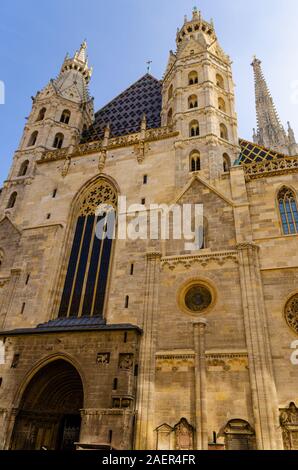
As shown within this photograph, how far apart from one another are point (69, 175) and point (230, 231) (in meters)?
10.5

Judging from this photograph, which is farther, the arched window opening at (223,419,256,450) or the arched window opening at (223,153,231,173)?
the arched window opening at (223,153,231,173)

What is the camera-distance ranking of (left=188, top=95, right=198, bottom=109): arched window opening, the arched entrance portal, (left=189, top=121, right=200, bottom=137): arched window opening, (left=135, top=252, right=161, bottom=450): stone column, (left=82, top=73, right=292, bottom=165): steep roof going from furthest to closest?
(left=82, top=73, right=292, bottom=165): steep roof
(left=188, top=95, right=198, bottom=109): arched window opening
(left=189, top=121, right=200, bottom=137): arched window opening
the arched entrance portal
(left=135, top=252, right=161, bottom=450): stone column

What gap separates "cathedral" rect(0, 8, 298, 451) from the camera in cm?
1181

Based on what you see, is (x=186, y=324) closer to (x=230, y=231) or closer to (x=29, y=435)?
(x=230, y=231)

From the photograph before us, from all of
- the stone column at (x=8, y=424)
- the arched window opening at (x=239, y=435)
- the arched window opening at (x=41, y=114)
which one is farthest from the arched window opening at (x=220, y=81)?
the stone column at (x=8, y=424)

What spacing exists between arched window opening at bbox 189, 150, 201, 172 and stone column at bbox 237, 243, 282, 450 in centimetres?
560

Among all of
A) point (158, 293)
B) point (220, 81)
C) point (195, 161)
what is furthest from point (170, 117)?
point (158, 293)

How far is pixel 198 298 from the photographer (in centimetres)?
1414

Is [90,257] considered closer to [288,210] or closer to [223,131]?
[288,210]

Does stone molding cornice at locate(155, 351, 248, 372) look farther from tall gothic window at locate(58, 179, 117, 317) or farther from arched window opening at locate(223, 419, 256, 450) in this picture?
tall gothic window at locate(58, 179, 117, 317)

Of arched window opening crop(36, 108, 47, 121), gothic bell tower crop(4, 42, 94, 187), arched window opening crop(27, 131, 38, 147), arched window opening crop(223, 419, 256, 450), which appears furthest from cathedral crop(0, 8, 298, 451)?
arched window opening crop(36, 108, 47, 121)

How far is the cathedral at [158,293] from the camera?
11812 mm

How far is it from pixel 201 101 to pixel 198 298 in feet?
40.0
